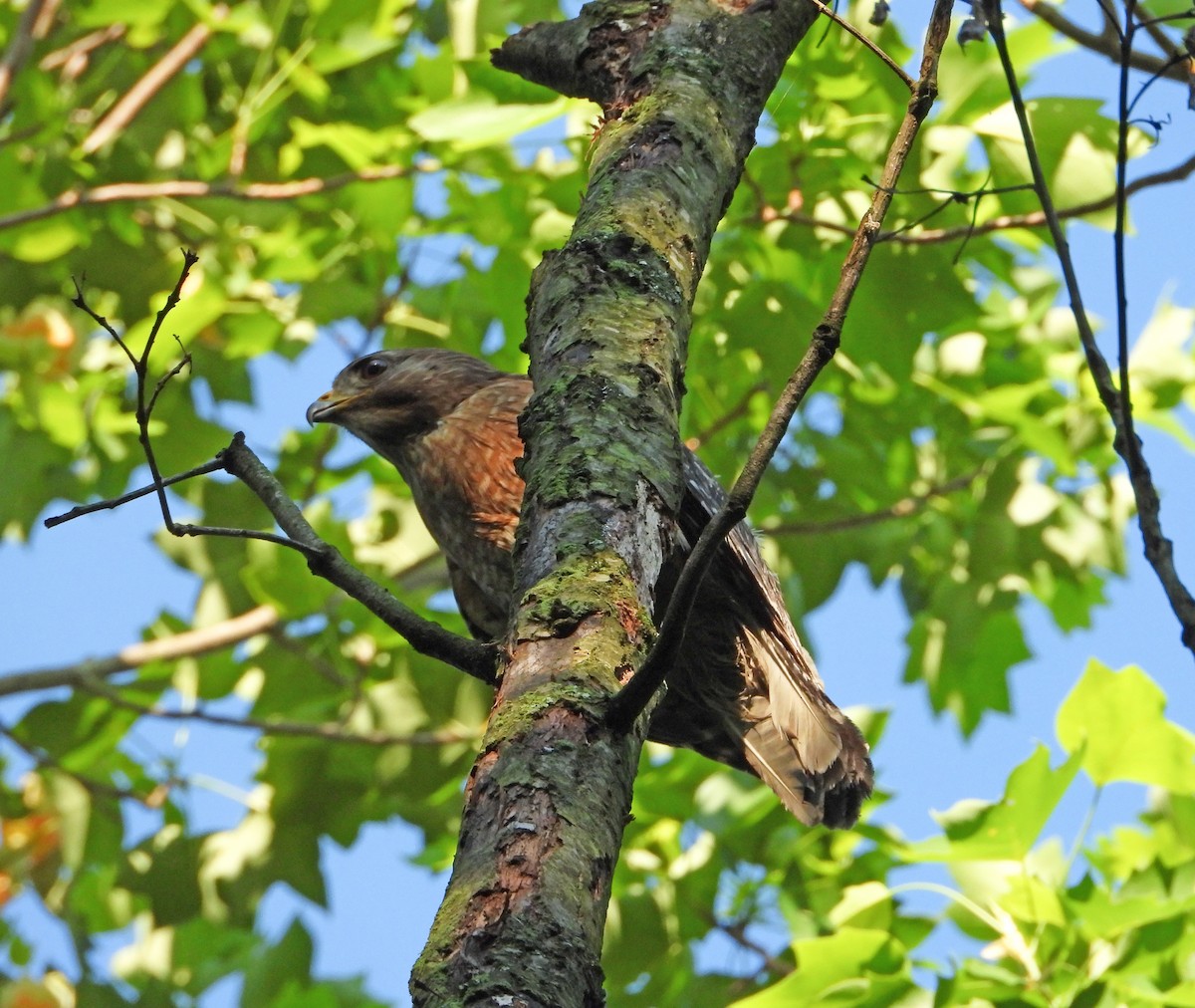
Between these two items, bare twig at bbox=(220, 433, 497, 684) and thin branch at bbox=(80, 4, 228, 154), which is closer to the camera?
bare twig at bbox=(220, 433, 497, 684)

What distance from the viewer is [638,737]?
1.52 metres

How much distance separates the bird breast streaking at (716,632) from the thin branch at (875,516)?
127 cm

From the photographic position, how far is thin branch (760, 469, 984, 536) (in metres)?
4.88

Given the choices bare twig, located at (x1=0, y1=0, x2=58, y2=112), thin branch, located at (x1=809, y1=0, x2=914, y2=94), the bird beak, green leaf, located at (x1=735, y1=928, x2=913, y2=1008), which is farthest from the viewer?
bare twig, located at (x1=0, y1=0, x2=58, y2=112)

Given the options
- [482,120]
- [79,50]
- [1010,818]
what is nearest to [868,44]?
[482,120]

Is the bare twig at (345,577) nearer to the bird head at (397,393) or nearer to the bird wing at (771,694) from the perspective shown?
the bird wing at (771,694)

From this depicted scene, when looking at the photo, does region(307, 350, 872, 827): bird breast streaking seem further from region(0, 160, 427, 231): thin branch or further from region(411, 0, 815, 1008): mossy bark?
region(0, 160, 427, 231): thin branch

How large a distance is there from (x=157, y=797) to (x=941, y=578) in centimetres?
314

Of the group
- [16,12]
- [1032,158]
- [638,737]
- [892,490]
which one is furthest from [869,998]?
[16,12]

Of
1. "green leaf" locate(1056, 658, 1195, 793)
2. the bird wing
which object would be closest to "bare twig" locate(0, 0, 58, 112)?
the bird wing

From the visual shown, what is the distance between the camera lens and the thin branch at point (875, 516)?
16.0 feet

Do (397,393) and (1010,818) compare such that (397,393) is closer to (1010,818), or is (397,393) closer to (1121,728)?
(1010,818)

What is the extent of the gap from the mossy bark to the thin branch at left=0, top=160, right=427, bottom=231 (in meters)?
2.07

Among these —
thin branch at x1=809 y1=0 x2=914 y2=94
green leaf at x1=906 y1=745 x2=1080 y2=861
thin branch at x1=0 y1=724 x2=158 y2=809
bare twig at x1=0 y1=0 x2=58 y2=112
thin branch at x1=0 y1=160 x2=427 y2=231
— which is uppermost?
bare twig at x1=0 y1=0 x2=58 y2=112
